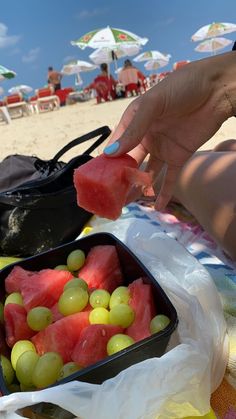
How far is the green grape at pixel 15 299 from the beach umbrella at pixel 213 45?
59.6 feet

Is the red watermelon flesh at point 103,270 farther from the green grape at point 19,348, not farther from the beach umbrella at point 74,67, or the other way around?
the beach umbrella at point 74,67

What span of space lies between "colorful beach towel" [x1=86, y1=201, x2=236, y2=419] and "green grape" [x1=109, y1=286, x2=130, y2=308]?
0.31 meters

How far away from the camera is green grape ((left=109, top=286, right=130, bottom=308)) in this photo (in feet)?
3.62

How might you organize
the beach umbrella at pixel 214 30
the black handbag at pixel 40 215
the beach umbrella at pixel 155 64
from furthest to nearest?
the beach umbrella at pixel 155 64 < the beach umbrella at pixel 214 30 < the black handbag at pixel 40 215

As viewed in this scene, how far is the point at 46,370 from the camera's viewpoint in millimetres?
892

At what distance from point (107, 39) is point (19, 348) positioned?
13.4 m

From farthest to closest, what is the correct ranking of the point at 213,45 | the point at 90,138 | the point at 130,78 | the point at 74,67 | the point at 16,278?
the point at 74,67 → the point at 213,45 → the point at 130,78 → the point at 90,138 → the point at 16,278

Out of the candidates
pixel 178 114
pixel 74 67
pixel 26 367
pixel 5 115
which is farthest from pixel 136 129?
pixel 74 67

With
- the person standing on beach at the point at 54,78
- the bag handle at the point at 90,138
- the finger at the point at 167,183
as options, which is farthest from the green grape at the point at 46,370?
the person standing on beach at the point at 54,78

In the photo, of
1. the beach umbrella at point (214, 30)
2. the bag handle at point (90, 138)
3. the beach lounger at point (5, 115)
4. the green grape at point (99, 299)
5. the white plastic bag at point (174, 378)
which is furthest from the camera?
the beach umbrella at point (214, 30)

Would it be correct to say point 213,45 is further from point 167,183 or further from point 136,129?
point 136,129

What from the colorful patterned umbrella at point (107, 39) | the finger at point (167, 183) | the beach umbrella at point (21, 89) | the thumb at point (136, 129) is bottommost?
the beach umbrella at point (21, 89)

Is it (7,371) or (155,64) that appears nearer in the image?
(7,371)

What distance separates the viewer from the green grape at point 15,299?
114 cm
